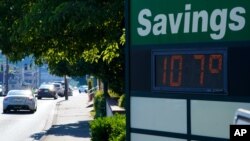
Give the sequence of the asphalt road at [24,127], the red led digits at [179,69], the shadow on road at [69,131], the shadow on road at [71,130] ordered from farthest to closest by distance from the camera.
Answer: the shadow on road at [71,130] < the shadow on road at [69,131] < the asphalt road at [24,127] < the red led digits at [179,69]

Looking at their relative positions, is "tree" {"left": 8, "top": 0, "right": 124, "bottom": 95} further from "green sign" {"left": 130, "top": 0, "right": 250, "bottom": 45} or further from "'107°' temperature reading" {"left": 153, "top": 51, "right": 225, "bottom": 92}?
"'107°' temperature reading" {"left": 153, "top": 51, "right": 225, "bottom": 92}

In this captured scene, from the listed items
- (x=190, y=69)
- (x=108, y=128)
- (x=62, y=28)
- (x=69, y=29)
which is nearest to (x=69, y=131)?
(x=108, y=128)

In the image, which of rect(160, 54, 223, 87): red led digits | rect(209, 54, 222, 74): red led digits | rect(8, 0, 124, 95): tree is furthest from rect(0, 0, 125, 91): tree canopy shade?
rect(209, 54, 222, 74): red led digits

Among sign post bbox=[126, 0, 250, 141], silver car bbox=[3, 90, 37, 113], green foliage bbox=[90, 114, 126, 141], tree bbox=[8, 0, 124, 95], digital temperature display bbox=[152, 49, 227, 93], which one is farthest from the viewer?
silver car bbox=[3, 90, 37, 113]

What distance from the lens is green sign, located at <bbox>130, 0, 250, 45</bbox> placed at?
20.7 ft

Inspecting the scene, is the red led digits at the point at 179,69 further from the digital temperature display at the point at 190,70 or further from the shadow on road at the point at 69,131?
the shadow on road at the point at 69,131

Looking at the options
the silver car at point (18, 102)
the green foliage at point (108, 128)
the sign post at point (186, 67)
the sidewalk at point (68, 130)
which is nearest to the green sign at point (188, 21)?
the sign post at point (186, 67)

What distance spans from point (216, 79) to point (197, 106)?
469mm

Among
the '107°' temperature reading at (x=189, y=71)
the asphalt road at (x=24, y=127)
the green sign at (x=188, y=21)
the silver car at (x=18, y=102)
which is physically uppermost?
the green sign at (x=188, y=21)

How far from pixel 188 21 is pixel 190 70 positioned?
0.61 m

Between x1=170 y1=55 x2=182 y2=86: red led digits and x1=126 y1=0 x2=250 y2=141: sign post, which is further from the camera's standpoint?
x1=170 y1=55 x2=182 y2=86: red led digits

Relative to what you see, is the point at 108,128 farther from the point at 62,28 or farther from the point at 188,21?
the point at 188,21

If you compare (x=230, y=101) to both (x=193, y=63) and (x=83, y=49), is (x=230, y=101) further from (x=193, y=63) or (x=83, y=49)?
(x=83, y=49)

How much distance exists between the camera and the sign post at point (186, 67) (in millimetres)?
6293
